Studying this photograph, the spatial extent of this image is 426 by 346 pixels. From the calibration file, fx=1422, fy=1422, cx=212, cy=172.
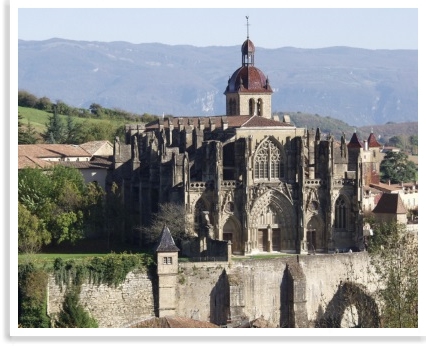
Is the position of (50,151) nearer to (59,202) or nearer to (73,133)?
(59,202)

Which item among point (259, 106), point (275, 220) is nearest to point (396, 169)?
point (259, 106)

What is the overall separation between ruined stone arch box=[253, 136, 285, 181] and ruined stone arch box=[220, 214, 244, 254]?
3030 mm

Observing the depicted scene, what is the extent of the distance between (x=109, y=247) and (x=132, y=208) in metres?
6.87

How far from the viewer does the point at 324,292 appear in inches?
2950

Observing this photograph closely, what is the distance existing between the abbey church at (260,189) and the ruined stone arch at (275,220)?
6cm

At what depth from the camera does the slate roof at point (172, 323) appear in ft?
213

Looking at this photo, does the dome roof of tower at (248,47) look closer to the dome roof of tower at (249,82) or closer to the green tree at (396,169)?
the dome roof of tower at (249,82)

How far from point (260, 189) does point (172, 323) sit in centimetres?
1791

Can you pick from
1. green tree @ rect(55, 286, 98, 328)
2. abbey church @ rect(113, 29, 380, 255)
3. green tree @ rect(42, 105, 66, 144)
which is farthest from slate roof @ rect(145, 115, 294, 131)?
green tree @ rect(42, 105, 66, 144)

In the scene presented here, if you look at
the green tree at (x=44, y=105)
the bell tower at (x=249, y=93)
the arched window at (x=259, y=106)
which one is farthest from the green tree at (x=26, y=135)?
the green tree at (x=44, y=105)

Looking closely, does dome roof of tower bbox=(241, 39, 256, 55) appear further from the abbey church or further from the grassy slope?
the grassy slope

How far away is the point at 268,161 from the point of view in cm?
8250
